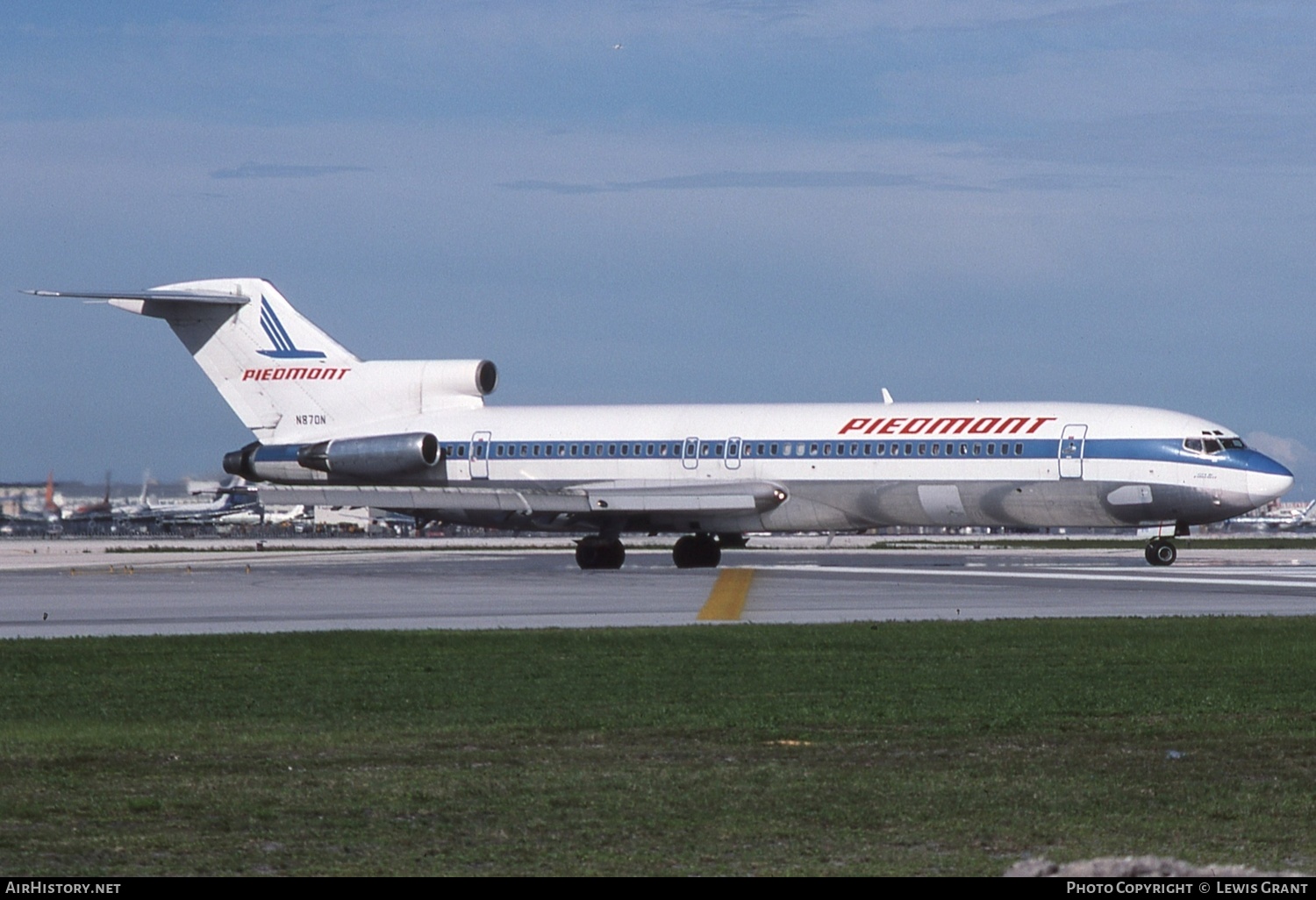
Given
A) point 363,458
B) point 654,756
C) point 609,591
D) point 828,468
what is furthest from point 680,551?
point 654,756

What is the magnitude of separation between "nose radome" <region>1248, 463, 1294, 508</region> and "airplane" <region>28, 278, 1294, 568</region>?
1.5 inches

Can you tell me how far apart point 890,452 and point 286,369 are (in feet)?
57.9

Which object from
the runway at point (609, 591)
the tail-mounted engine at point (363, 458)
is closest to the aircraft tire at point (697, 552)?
the runway at point (609, 591)

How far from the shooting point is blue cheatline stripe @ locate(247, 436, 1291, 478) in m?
39.8

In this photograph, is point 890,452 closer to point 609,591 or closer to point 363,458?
point 609,591

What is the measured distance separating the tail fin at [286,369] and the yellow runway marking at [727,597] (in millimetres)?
11255

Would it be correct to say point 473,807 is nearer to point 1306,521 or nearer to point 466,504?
point 466,504

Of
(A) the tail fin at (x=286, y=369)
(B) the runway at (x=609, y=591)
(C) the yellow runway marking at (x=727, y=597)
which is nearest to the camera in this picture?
(B) the runway at (x=609, y=591)

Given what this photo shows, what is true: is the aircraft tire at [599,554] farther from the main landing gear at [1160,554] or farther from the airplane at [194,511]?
the airplane at [194,511]

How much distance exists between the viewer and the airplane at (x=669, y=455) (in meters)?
40.2

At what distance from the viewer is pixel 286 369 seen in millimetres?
48656

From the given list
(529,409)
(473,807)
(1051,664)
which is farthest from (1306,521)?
(473,807)

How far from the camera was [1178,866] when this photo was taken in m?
5.96
